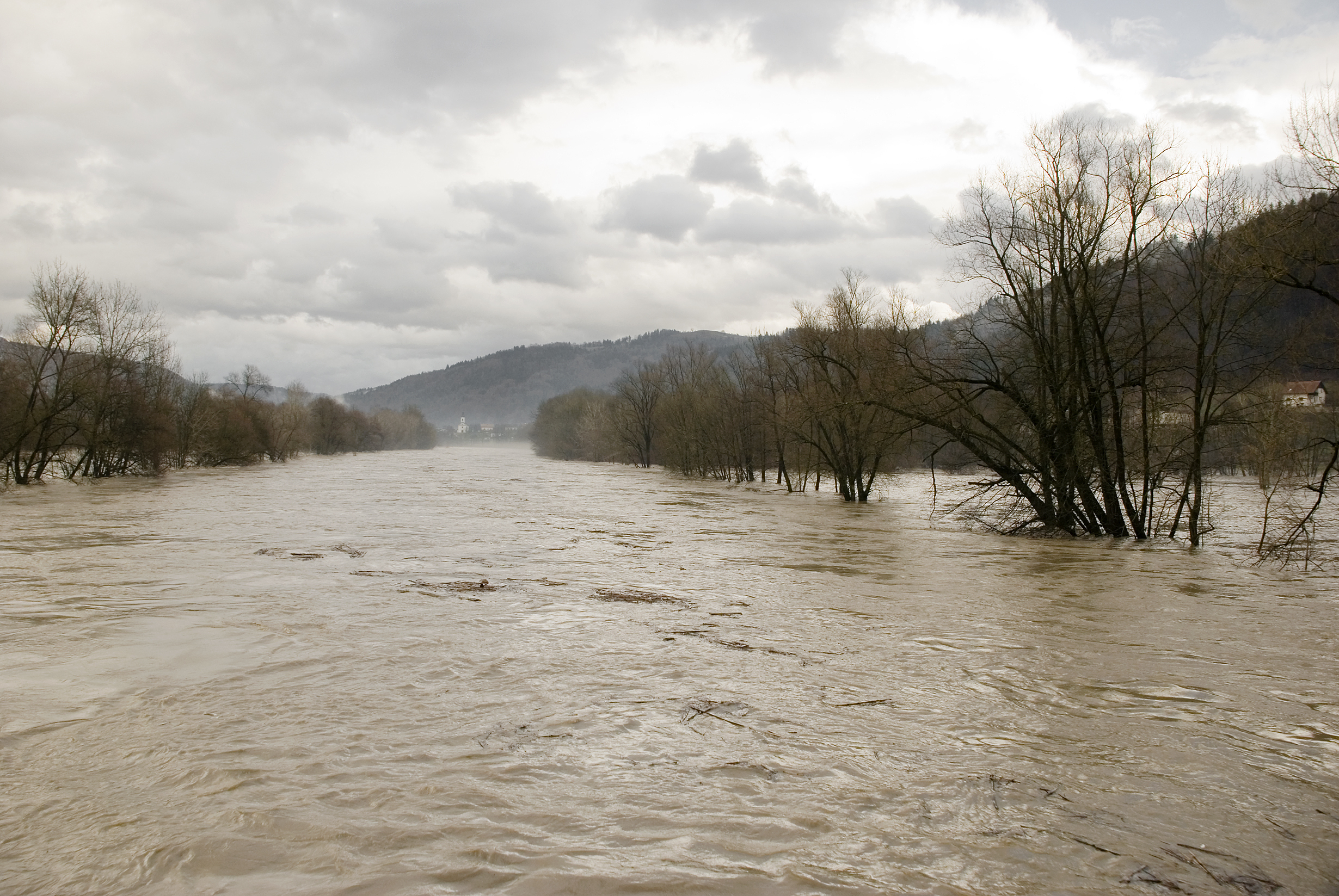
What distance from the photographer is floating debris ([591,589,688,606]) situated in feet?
38.7

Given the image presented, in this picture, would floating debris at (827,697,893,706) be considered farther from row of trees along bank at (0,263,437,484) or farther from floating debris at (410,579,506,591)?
row of trees along bank at (0,263,437,484)

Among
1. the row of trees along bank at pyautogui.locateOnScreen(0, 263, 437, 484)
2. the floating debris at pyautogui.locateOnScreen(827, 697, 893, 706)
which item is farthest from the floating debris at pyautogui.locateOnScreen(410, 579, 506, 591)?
the row of trees along bank at pyautogui.locateOnScreen(0, 263, 437, 484)

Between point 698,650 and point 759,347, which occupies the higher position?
point 759,347

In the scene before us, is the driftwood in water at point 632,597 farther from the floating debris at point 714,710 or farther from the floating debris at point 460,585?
the floating debris at point 714,710

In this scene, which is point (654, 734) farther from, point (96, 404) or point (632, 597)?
point (96, 404)

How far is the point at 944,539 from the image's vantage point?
22594 millimetres

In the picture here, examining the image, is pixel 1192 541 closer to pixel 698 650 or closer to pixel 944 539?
pixel 944 539

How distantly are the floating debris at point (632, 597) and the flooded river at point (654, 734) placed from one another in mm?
137

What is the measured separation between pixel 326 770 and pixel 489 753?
1.07m

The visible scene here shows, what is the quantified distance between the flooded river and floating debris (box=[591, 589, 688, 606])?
5.4 inches

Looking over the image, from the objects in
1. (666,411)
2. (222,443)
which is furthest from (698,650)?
(222,443)

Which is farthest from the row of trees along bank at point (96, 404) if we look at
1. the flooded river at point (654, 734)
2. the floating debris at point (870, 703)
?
the floating debris at point (870, 703)

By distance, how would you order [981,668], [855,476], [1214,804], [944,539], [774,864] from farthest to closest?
[855,476] → [944,539] → [981,668] → [1214,804] → [774,864]

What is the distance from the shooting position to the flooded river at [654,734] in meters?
4.04
